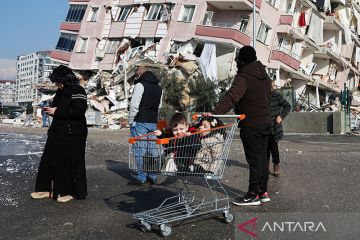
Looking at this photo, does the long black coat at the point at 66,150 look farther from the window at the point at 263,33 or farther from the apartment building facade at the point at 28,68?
the apartment building facade at the point at 28,68

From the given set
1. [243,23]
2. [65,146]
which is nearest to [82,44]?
[243,23]

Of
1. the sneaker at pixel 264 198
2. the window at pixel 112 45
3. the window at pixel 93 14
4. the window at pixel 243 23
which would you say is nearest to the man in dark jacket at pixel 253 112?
the sneaker at pixel 264 198

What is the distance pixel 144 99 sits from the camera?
810 cm

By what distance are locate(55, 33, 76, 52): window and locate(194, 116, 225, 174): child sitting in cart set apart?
4484 centimetres

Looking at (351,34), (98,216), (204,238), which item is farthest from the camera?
(351,34)

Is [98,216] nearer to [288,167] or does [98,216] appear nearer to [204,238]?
[204,238]

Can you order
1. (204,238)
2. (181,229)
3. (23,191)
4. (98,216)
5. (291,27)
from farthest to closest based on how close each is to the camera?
(291,27)
(23,191)
(98,216)
(181,229)
(204,238)

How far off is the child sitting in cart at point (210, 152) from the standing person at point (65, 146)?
227cm

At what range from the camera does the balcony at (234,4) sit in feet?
122

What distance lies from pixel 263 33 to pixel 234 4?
13.6 ft

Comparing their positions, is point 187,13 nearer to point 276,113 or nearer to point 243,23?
point 243,23

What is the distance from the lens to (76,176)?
6969 millimetres

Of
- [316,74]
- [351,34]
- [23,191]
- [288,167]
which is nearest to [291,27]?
[316,74]

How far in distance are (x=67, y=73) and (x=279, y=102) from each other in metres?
3.67
